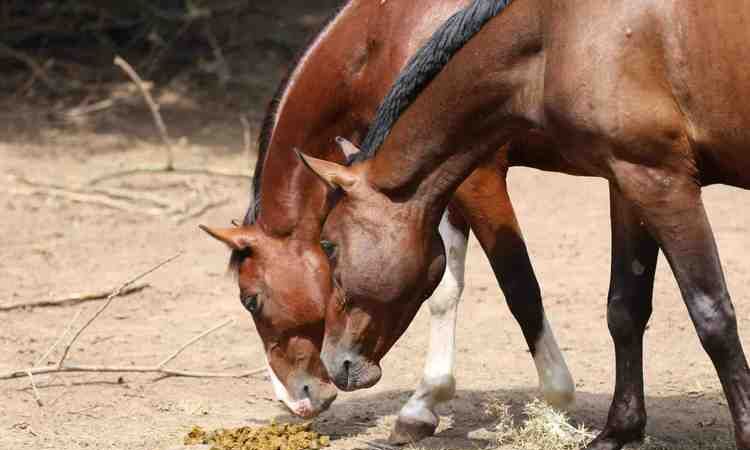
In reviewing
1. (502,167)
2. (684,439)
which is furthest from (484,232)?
(684,439)

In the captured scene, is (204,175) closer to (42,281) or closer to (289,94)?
(42,281)

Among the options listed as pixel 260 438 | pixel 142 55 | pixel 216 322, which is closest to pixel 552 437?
pixel 260 438

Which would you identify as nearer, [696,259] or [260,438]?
[696,259]

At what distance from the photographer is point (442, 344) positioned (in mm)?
4738

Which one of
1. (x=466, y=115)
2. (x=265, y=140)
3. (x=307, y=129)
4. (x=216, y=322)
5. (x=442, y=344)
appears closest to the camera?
(x=466, y=115)

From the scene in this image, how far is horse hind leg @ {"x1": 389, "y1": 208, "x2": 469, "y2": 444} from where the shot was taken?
178 inches

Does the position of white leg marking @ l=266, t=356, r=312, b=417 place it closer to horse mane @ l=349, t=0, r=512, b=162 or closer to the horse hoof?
the horse hoof

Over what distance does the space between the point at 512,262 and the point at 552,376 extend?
1.44 feet

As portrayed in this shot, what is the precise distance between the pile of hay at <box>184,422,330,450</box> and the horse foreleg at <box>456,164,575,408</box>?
83cm

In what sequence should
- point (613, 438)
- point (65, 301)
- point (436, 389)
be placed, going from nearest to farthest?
point (613, 438) < point (436, 389) < point (65, 301)

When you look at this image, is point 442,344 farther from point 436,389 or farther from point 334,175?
point 334,175

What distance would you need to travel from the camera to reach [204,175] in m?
8.57

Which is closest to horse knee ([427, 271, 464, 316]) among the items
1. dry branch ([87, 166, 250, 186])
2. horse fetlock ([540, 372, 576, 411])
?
horse fetlock ([540, 372, 576, 411])

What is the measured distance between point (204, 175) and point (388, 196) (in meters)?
5.07
